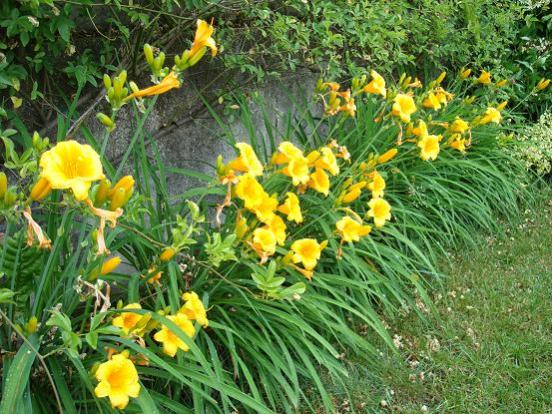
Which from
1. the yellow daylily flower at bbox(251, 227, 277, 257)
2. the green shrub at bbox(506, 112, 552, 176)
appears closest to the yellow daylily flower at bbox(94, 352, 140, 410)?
the yellow daylily flower at bbox(251, 227, 277, 257)

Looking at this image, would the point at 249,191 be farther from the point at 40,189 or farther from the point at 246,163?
the point at 40,189

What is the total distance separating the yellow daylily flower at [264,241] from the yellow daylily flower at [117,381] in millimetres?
595

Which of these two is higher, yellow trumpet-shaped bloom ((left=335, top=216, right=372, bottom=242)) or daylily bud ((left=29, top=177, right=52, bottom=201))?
daylily bud ((left=29, top=177, right=52, bottom=201))

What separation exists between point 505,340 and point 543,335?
190 millimetres

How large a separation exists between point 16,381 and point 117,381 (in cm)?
22

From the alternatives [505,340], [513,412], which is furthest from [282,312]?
[505,340]

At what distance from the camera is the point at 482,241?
372 cm

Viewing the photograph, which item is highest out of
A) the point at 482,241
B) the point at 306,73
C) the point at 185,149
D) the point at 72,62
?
the point at 72,62

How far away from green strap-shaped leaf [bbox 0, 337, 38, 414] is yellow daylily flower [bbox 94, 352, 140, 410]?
0.16 metres

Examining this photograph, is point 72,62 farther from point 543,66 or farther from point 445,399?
point 543,66

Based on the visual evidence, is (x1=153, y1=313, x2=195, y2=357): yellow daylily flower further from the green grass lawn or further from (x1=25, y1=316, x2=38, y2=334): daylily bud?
the green grass lawn

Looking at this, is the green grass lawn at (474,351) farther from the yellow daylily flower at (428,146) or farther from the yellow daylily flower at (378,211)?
the yellow daylily flower at (428,146)

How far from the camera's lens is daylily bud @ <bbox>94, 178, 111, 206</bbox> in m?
1.36

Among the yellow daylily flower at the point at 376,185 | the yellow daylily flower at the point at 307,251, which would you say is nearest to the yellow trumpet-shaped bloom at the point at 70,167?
the yellow daylily flower at the point at 307,251
